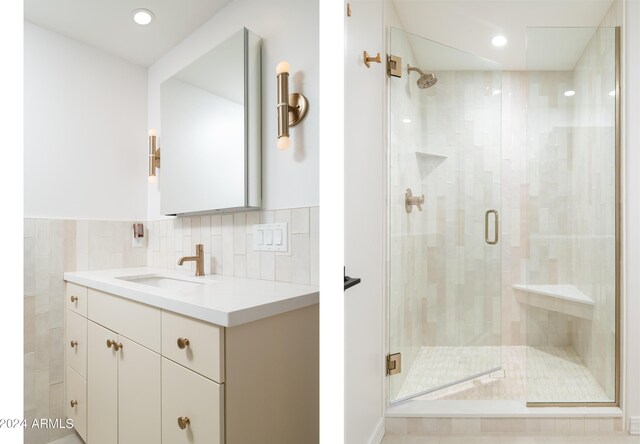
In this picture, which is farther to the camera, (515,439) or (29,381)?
(515,439)

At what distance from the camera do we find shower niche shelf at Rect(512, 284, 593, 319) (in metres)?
1.58

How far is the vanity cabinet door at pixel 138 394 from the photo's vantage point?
267mm

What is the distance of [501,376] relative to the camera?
5.72 ft

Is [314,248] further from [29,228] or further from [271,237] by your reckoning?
[29,228]

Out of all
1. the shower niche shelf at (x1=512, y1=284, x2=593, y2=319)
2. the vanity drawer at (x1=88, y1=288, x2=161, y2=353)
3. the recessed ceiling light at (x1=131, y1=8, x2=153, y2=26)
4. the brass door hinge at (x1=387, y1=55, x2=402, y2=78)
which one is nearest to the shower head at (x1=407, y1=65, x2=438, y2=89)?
the brass door hinge at (x1=387, y1=55, x2=402, y2=78)

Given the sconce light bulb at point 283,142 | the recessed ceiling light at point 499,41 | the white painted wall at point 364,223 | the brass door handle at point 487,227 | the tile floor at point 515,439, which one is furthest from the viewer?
the recessed ceiling light at point 499,41

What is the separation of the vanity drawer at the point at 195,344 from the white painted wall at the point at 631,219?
1.65 m

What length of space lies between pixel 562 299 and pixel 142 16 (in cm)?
195

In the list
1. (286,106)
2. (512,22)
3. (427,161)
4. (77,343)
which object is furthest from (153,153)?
(512,22)

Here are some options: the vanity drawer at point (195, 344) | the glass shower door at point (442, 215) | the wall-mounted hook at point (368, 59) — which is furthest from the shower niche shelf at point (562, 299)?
the vanity drawer at point (195, 344)

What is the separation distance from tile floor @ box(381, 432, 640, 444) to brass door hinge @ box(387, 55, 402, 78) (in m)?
1.44

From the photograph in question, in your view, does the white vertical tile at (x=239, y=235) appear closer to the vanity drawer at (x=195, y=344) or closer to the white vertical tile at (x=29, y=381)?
the vanity drawer at (x=195, y=344)

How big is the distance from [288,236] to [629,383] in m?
1.61

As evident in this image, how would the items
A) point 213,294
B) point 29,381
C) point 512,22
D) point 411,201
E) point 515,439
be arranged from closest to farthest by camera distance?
point 29,381, point 213,294, point 515,439, point 411,201, point 512,22
